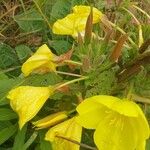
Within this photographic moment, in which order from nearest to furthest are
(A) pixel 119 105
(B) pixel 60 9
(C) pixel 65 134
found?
1. (A) pixel 119 105
2. (C) pixel 65 134
3. (B) pixel 60 9

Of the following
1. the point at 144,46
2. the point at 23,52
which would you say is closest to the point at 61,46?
the point at 23,52

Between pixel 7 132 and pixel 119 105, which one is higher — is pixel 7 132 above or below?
below

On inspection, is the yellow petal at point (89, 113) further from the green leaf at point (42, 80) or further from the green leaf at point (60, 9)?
the green leaf at point (60, 9)

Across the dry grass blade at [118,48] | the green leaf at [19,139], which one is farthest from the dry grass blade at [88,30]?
the green leaf at [19,139]

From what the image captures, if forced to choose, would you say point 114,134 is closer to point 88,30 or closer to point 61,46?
point 88,30

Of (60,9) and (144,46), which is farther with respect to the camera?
(60,9)

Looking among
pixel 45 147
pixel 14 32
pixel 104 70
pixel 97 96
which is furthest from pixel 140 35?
pixel 14 32

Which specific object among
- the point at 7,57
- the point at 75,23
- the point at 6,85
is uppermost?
the point at 75,23

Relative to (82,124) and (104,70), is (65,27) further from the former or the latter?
(82,124)
